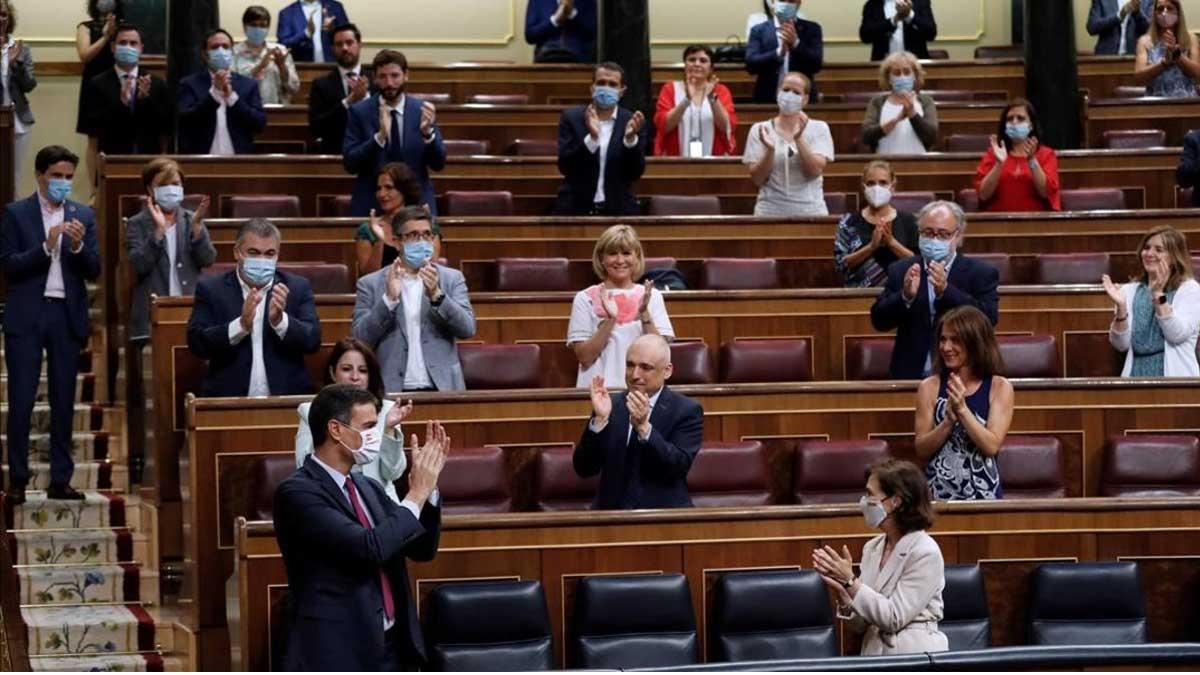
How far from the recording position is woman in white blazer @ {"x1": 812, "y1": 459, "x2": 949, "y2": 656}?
5242 millimetres

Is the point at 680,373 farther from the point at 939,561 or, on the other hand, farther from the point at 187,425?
the point at 939,561

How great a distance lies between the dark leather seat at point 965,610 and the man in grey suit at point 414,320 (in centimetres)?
184

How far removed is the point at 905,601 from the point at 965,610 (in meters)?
0.68

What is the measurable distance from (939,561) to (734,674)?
1004 mm

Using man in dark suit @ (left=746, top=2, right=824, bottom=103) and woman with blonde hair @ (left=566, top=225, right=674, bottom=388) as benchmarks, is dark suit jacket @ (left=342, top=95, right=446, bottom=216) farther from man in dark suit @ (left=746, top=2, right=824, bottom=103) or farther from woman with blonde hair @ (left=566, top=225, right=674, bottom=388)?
man in dark suit @ (left=746, top=2, right=824, bottom=103)

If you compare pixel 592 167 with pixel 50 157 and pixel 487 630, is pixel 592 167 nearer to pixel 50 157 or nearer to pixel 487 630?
pixel 50 157

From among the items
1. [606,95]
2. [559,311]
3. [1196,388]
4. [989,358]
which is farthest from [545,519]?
[606,95]

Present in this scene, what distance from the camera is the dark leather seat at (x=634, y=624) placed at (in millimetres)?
5668

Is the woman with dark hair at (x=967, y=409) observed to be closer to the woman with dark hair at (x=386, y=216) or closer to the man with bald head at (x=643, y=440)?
the man with bald head at (x=643, y=440)

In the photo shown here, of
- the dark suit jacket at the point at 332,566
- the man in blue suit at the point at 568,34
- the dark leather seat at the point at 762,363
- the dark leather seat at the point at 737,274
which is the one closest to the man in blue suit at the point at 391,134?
the dark leather seat at the point at 737,274

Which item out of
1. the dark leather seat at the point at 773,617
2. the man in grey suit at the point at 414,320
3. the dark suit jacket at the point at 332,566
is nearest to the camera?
the dark suit jacket at the point at 332,566

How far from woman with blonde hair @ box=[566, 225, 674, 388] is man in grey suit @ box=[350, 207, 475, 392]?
0.37m

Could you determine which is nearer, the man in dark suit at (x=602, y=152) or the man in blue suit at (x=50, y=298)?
the man in blue suit at (x=50, y=298)

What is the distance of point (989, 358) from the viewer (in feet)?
20.9
